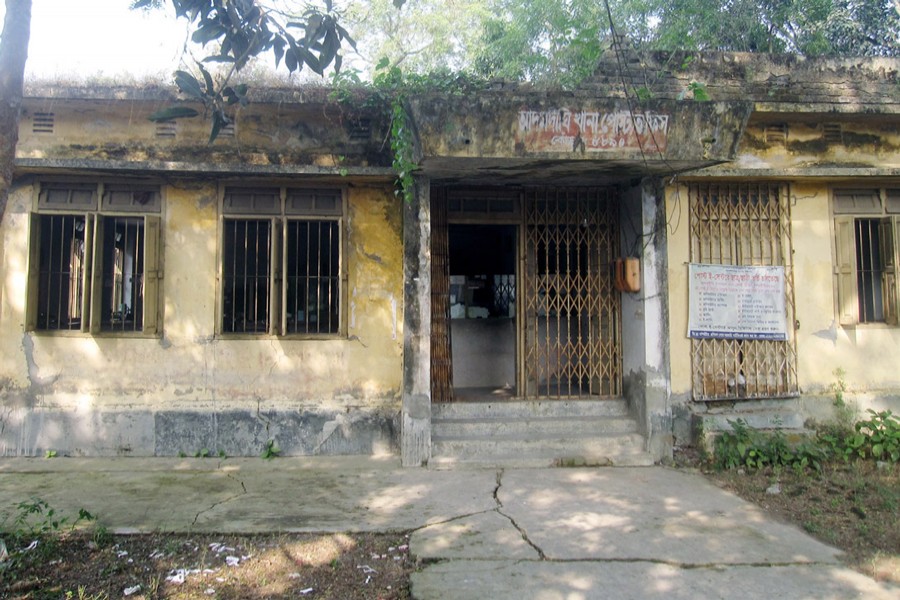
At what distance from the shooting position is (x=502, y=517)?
491 centimetres

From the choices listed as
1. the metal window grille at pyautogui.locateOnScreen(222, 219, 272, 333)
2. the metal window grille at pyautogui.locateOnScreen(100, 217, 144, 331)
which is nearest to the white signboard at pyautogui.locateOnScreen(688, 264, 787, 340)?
the metal window grille at pyautogui.locateOnScreen(222, 219, 272, 333)

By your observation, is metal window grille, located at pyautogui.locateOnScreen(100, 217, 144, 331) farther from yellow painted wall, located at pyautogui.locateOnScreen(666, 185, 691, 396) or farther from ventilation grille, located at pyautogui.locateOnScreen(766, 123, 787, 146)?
ventilation grille, located at pyautogui.locateOnScreen(766, 123, 787, 146)

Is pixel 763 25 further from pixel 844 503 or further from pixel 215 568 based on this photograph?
pixel 215 568

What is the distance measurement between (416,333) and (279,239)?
1802 millimetres

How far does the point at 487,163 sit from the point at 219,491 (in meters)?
3.70

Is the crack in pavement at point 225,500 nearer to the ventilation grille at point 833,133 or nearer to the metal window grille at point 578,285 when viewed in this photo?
the metal window grille at point 578,285

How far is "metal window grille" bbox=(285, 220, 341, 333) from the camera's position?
22.5ft

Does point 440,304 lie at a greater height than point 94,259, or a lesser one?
lesser

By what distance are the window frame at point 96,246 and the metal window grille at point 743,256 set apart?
557 centimetres

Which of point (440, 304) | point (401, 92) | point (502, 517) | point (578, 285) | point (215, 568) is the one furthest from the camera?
point (578, 285)

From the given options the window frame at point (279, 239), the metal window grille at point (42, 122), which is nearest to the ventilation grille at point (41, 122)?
the metal window grille at point (42, 122)

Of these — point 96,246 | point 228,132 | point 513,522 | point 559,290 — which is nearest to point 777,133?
point 559,290

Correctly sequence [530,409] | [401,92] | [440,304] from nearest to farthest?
[401,92], [530,409], [440,304]

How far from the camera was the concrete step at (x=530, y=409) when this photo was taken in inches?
272
